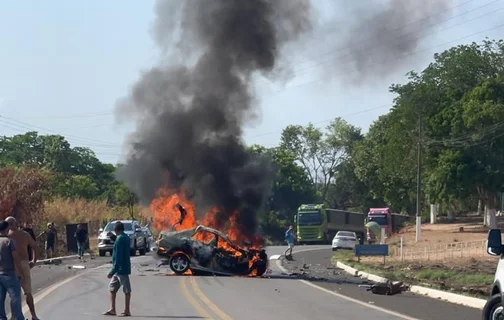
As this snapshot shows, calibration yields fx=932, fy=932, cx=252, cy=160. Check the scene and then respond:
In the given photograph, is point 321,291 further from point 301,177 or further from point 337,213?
point 301,177

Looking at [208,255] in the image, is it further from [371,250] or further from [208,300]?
[371,250]

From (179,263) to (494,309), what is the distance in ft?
60.7

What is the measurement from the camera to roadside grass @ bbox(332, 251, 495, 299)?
82.8 ft

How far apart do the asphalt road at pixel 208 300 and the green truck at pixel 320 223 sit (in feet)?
158

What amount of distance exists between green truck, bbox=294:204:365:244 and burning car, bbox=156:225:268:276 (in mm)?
47011

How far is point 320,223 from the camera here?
78312 millimetres

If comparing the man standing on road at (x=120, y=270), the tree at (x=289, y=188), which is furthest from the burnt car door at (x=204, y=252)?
the tree at (x=289, y=188)

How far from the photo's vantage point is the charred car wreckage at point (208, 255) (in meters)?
30.1

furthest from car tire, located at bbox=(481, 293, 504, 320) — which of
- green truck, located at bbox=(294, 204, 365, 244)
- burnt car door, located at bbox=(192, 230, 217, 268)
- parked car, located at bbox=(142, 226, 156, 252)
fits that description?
green truck, located at bbox=(294, 204, 365, 244)

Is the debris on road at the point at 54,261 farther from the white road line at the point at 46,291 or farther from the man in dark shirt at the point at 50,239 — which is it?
the white road line at the point at 46,291

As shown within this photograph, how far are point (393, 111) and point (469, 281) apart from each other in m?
55.2

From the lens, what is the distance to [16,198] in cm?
4300

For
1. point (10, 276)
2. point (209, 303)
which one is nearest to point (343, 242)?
point (209, 303)

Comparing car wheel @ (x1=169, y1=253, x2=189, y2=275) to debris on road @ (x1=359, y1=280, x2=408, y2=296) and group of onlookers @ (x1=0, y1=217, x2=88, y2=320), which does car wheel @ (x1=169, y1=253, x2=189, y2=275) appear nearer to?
debris on road @ (x1=359, y1=280, x2=408, y2=296)
